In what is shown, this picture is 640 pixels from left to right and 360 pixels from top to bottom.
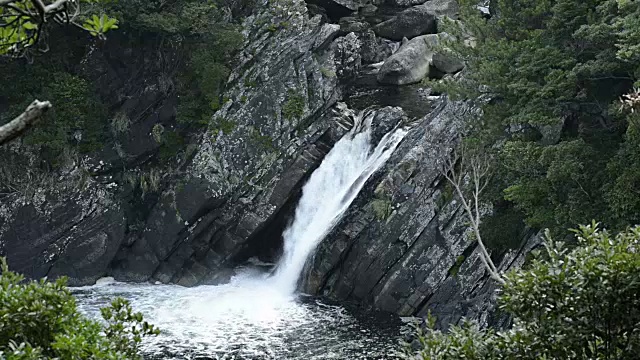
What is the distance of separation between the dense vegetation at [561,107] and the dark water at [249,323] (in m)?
5.80

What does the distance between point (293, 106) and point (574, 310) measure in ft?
67.6

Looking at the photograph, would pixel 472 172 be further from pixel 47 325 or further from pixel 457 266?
pixel 47 325

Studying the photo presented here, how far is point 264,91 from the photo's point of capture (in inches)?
1080

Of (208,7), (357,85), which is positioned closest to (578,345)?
(208,7)

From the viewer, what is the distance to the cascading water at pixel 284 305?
64.1 ft

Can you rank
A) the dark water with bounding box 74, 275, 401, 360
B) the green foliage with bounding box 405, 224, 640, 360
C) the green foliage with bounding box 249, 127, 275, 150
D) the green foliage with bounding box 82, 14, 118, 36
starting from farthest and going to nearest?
the green foliage with bounding box 249, 127, 275, 150 < the dark water with bounding box 74, 275, 401, 360 < the green foliage with bounding box 405, 224, 640, 360 < the green foliage with bounding box 82, 14, 118, 36

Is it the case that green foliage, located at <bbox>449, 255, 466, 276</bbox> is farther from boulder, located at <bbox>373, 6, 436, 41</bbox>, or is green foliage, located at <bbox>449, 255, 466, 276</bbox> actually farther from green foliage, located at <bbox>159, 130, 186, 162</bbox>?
boulder, located at <bbox>373, 6, 436, 41</bbox>

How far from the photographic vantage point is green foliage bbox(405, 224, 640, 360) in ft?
23.1

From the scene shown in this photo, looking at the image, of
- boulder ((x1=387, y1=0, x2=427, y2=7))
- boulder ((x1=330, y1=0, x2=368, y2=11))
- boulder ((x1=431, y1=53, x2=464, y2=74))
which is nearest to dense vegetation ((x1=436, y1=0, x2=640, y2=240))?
boulder ((x1=431, y1=53, x2=464, y2=74))

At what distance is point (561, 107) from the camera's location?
17.6 m

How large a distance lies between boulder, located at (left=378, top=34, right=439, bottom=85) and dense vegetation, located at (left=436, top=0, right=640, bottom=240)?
10020 millimetres

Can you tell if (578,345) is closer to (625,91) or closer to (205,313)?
(625,91)

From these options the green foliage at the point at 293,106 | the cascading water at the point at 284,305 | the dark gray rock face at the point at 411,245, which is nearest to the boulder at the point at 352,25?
the green foliage at the point at 293,106

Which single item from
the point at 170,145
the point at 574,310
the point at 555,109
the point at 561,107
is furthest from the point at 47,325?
the point at 170,145
